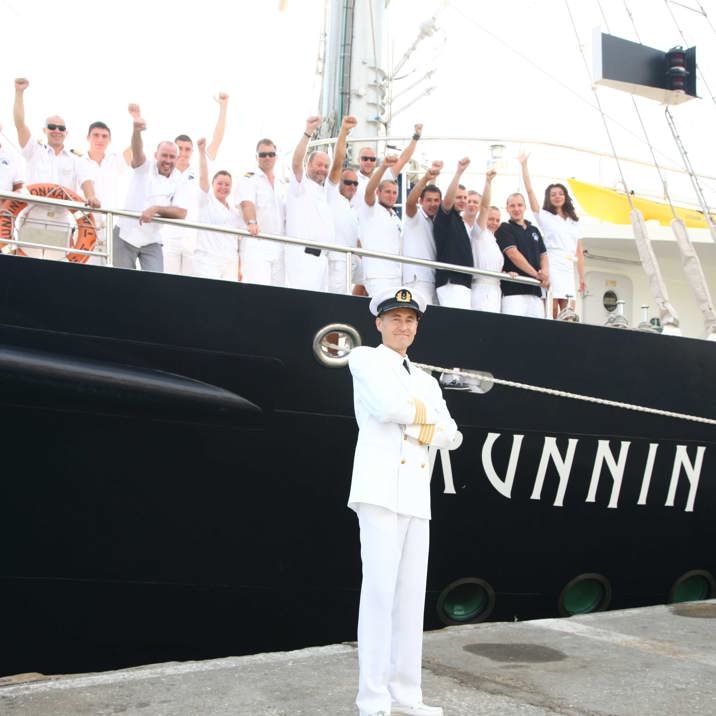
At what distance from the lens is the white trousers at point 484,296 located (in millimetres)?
6934

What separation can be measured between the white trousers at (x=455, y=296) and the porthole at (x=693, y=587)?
2.38 m

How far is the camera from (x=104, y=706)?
3.70m

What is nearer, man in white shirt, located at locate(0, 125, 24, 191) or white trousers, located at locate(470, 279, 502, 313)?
man in white shirt, located at locate(0, 125, 24, 191)

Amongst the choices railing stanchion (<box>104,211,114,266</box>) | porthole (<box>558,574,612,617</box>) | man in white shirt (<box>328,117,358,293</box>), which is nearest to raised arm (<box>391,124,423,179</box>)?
man in white shirt (<box>328,117,358,293</box>)

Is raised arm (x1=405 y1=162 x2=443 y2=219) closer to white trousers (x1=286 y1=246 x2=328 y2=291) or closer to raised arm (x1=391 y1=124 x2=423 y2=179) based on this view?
raised arm (x1=391 y1=124 x2=423 y2=179)

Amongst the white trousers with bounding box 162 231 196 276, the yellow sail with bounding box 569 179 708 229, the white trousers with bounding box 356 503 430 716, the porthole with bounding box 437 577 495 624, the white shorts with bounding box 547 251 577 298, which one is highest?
the yellow sail with bounding box 569 179 708 229

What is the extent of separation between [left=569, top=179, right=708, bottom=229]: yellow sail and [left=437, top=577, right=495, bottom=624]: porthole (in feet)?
16.9

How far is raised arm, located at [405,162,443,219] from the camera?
6875 mm

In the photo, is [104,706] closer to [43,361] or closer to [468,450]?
[43,361]

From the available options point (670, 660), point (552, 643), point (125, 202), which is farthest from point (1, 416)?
point (670, 660)

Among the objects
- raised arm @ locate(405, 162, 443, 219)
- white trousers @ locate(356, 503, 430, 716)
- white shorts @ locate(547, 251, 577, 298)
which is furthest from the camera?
white shorts @ locate(547, 251, 577, 298)

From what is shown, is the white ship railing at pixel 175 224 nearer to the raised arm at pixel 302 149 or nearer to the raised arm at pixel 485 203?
the raised arm at pixel 485 203

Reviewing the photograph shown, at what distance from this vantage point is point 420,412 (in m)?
3.69

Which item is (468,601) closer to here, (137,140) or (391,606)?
(391,606)
